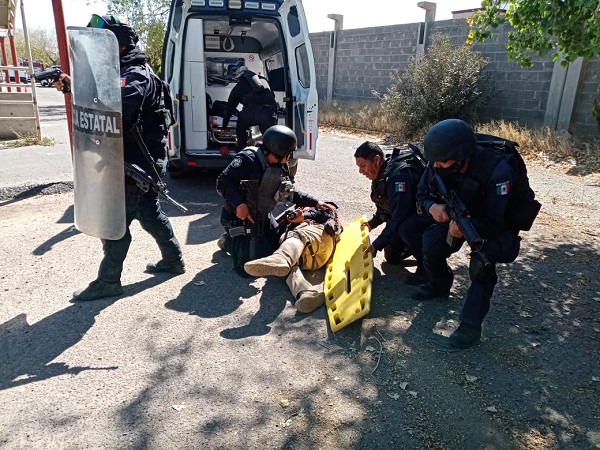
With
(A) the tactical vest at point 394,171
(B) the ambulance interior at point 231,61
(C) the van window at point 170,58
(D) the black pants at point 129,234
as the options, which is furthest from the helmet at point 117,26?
(B) the ambulance interior at point 231,61

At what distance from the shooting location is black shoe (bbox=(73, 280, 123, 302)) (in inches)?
133

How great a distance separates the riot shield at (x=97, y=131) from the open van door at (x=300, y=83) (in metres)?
3.12

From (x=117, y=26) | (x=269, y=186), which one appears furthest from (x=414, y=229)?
(x=117, y=26)

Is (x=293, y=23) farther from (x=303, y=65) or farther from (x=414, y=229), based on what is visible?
(x=414, y=229)

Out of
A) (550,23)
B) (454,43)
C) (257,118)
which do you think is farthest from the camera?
(454,43)

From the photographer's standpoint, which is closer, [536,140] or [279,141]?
[279,141]

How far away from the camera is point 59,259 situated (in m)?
4.11

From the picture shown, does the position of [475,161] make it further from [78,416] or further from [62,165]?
[62,165]

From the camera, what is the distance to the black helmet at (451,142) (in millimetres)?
2746

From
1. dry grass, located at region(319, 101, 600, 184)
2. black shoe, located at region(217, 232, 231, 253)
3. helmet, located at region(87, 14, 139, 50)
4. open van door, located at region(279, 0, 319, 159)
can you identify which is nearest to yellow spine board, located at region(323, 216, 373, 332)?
black shoe, located at region(217, 232, 231, 253)

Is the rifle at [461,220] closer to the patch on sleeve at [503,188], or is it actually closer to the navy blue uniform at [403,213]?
the patch on sleeve at [503,188]

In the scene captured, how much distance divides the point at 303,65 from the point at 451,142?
382 cm

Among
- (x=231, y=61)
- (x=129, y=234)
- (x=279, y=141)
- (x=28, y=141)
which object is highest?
(x=231, y=61)

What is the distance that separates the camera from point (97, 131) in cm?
298
